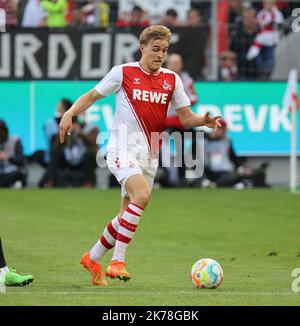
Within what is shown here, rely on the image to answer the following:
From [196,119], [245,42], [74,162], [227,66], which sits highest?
[196,119]

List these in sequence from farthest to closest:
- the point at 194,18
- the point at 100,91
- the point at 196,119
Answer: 1. the point at 194,18
2. the point at 196,119
3. the point at 100,91

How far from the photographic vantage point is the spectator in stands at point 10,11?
2383 cm

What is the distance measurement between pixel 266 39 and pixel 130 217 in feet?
49.8

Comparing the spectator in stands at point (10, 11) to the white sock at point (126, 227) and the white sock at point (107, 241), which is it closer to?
the white sock at point (107, 241)

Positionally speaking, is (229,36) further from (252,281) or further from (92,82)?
(252,281)

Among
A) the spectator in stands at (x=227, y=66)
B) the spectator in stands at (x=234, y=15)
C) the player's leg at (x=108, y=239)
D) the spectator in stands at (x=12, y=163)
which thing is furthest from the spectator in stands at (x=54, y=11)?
the player's leg at (x=108, y=239)

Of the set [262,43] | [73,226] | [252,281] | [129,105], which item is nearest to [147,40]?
[129,105]

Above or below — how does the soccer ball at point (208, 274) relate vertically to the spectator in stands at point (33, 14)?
below

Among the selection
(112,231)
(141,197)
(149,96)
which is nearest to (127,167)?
(141,197)

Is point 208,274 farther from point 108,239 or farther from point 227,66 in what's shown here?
point 227,66

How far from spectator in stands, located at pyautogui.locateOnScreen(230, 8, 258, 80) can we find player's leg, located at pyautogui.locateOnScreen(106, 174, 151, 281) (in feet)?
47.1

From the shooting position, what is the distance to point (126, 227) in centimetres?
1065

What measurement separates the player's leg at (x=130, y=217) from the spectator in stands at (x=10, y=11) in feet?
45.0

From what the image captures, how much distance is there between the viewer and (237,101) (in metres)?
24.4
